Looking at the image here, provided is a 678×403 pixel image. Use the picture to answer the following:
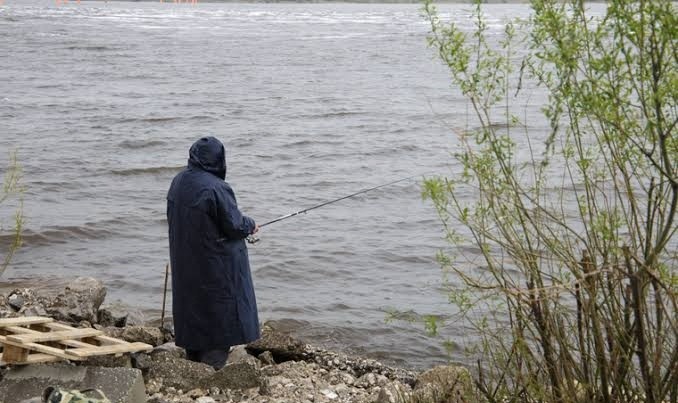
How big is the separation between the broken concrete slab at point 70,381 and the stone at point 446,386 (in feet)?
5.34

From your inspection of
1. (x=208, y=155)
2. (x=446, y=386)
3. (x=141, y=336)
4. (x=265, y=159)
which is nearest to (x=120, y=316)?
(x=141, y=336)

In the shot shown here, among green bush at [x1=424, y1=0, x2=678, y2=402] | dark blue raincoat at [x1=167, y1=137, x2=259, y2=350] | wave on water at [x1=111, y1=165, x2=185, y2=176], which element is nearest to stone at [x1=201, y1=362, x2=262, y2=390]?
dark blue raincoat at [x1=167, y1=137, x2=259, y2=350]

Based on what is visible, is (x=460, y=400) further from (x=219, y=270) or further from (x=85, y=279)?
(x=85, y=279)

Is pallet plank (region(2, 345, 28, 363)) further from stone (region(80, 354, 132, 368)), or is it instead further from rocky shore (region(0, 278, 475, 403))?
stone (region(80, 354, 132, 368))

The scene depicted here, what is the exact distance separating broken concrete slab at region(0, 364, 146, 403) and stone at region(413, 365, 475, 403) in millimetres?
1627

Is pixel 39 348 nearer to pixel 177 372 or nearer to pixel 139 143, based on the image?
pixel 177 372

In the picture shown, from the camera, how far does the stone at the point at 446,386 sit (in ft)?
19.2

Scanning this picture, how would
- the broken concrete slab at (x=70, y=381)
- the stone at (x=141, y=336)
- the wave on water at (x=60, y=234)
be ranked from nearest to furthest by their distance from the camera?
the broken concrete slab at (x=70, y=381)
the stone at (x=141, y=336)
the wave on water at (x=60, y=234)

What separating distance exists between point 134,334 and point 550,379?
4189 mm

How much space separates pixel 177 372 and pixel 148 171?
11.0m

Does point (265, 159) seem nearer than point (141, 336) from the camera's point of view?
No

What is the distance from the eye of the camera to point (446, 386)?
672cm

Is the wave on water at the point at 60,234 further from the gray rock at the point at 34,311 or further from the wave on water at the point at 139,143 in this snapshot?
the wave on water at the point at 139,143

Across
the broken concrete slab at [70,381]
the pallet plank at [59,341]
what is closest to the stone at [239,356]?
the pallet plank at [59,341]
